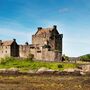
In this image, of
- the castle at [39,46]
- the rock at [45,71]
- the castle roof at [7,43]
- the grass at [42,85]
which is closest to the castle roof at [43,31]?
the castle at [39,46]

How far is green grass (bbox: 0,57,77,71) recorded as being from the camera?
92.7 meters

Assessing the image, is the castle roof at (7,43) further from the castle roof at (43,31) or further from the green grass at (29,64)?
the green grass at (29,64)

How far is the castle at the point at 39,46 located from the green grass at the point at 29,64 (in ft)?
35.1

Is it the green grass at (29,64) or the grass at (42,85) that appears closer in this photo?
the grass at (42,85)

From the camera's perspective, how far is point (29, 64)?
320 ft

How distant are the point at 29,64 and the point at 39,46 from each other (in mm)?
18546

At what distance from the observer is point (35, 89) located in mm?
45500

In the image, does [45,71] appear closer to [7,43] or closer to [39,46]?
[39,46]

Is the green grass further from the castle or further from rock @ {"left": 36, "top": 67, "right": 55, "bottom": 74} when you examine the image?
the castle

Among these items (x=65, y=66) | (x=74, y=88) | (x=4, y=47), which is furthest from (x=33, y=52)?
(x=74, y=88)

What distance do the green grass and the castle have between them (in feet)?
35.1

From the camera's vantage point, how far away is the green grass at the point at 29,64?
3649 inches

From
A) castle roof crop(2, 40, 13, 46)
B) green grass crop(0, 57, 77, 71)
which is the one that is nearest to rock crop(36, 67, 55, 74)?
green grass crop(0, 57, 77, 71)

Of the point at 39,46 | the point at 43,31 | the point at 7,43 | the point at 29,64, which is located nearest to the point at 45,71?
the point at 29,64
